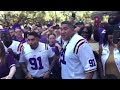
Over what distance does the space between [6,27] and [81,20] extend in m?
1.08

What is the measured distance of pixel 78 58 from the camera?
3.98 metres

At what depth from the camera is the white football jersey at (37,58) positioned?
442cm

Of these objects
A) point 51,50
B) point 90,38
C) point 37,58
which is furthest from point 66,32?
point 37,58

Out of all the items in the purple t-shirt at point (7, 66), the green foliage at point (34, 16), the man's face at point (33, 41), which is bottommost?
the purple t-shirt at point (7, 66)

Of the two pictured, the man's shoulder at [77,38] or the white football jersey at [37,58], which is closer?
the man's shoulder at [77,38]

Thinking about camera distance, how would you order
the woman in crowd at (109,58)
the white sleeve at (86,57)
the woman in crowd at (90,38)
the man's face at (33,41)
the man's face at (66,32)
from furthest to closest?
Answer: the man's face at (33,41) < the woman in crowd at (109,58) < the woman in crowd at (90,38) < the man's face at (66,32) < the white sleeve at (86,57)

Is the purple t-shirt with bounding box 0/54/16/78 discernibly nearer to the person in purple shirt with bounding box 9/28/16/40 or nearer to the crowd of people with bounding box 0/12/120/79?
the crowd of people with bounding box 0/12/120/79

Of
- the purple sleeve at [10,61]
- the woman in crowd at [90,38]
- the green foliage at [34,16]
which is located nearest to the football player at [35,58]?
the purple sleeve at [10,61]

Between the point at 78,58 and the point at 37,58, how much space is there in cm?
71

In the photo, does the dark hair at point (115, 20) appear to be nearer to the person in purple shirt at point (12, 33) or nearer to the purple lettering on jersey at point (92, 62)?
the purple lettering on jersey at point (92, 62)
